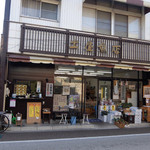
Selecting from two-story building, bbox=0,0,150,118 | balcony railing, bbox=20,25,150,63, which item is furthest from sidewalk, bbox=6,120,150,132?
balcony railing, bbox=20,25,150,63

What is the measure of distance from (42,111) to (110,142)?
4.57 metres

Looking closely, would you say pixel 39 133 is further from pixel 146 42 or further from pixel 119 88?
pixel 146 42

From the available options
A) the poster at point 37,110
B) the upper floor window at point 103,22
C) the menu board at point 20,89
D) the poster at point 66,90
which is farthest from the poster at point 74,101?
the upper floor window at point 103,22

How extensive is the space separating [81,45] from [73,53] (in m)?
0.67

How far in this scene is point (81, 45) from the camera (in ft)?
30.0

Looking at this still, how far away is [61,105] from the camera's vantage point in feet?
33.7

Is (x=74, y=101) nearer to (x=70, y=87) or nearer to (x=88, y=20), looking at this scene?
(x=70, y=87)

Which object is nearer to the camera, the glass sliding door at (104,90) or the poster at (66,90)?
the poster at (66,90)

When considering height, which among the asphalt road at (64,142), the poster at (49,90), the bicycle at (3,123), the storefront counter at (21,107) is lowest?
the asphalt road at (64,142)

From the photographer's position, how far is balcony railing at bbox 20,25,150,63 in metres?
8.38

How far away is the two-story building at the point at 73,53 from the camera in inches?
329

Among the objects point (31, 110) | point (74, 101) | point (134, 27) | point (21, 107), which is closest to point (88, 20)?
point (134, 27)

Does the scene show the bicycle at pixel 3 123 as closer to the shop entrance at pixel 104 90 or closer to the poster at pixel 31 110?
the poster at pixel 31 110

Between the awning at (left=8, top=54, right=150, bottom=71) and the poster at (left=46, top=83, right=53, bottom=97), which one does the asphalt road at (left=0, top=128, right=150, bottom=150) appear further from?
the awning at (left=8, top=54, right=150, bottom=71)
